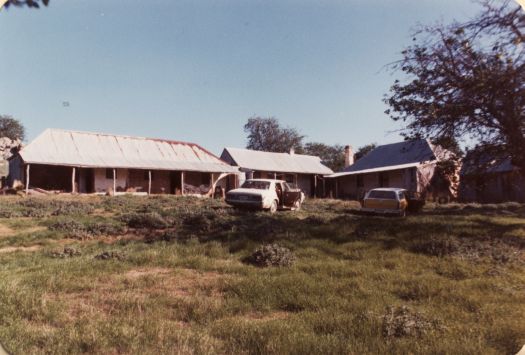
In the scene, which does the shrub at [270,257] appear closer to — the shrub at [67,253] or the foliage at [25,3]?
the shrub at [67,253]

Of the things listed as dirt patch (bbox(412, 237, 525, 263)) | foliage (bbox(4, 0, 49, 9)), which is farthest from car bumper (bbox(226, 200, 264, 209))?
foliage (bbox(4, 0, 49, 9))

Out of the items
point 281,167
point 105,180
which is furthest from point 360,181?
point 105,180

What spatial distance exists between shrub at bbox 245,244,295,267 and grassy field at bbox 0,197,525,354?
276mm

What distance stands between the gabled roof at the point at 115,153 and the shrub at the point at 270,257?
21732mm

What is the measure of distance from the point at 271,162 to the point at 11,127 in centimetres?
5454

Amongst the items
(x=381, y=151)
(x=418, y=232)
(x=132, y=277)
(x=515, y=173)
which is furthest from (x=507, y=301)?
(x=381, y=151)

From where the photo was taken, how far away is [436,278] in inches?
246

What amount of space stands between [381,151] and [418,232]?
25867mm

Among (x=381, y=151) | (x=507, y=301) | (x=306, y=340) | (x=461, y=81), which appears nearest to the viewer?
(x=306, y=340)

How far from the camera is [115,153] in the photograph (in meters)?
29.2

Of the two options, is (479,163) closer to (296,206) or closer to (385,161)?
(296,206)

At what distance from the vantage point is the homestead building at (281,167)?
35219mm

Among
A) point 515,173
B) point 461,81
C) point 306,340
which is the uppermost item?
point 461,81

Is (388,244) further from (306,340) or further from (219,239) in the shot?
(306,340)
